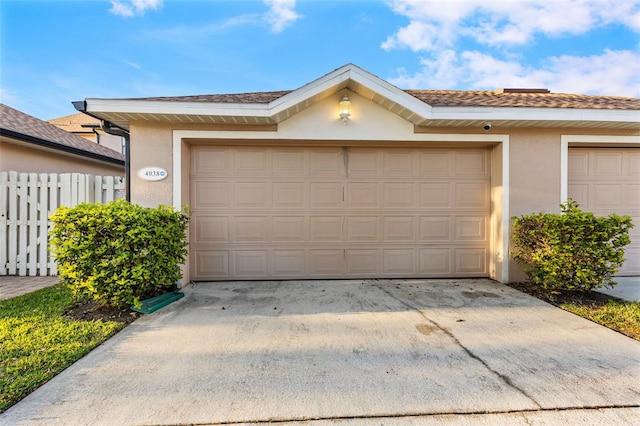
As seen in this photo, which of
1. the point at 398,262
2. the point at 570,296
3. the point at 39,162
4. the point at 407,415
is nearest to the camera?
the point at 407,415

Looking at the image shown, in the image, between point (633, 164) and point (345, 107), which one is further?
point (633, 164)

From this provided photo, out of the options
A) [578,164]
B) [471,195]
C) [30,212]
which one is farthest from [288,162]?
[578,164]

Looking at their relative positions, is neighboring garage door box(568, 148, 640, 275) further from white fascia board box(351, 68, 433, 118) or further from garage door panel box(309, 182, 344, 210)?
garage door panel box(309, 182, 344, 210)

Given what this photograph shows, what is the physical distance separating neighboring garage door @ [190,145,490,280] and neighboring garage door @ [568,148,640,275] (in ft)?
5.37

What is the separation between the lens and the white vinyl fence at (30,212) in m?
5.53

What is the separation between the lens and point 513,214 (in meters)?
5.25

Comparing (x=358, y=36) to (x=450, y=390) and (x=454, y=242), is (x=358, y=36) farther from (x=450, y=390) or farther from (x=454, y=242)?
(x=450, y=390)

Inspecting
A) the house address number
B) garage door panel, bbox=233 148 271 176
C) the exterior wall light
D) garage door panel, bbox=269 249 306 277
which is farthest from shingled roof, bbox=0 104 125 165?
the exterior wall light

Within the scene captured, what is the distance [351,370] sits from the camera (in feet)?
8.15

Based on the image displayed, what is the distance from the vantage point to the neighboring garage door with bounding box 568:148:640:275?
547 centimetres

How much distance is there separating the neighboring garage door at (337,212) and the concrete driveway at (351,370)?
1466 millimetres

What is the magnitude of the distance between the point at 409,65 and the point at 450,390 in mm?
8693

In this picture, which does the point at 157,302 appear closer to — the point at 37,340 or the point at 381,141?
the point at 37,340

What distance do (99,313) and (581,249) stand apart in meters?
6.36
